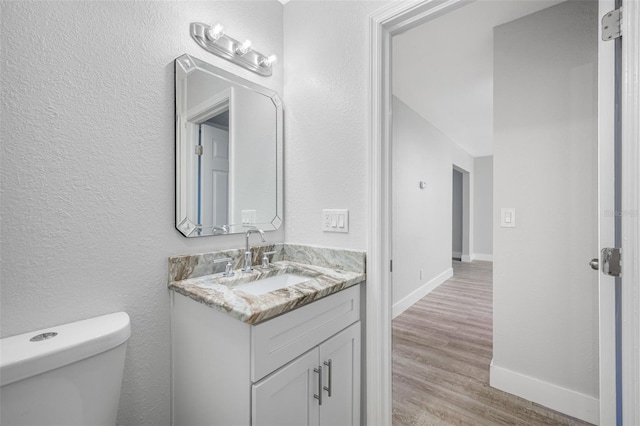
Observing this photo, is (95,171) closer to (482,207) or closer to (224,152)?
(224,152)

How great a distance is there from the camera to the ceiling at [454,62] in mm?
1789

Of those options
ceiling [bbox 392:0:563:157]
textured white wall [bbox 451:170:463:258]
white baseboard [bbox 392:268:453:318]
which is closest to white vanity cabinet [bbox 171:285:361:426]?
ceiling [bbox 392:0:563:157]

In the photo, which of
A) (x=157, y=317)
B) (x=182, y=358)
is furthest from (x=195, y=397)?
(x=157, y=317)

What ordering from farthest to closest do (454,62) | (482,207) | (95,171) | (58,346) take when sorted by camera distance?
(482,207)
(454,62)
(95,171)
(58,346)

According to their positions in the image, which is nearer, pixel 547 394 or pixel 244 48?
pixel 244 48

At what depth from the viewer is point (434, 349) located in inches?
91.5

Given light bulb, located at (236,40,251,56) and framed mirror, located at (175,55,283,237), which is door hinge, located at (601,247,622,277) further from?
light bulb, located at (236,40,251,56)

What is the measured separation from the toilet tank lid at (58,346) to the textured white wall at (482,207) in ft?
23.0

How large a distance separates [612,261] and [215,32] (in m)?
1.71

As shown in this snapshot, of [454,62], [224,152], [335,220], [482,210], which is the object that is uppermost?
[454,62]

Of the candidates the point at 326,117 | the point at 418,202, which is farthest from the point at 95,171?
the point at 418,202

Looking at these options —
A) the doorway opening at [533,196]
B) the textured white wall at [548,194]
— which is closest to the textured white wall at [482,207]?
the doorway opening at [533,196]

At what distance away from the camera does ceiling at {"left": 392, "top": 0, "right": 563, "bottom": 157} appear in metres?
1.79

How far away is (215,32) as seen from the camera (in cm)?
131
